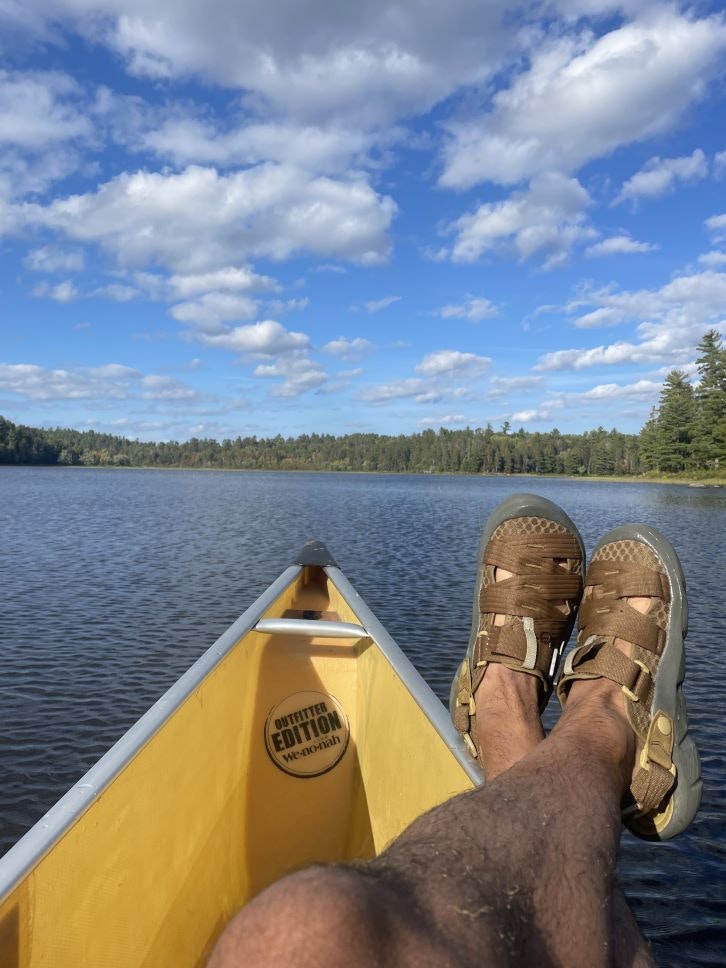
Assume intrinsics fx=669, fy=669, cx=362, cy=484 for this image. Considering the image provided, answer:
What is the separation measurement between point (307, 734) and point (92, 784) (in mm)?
1958

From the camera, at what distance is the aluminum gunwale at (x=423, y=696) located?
219cm

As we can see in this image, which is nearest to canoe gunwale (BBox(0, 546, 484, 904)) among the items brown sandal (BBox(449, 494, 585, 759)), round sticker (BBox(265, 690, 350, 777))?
brown sandal (BBox(449, 494, 585, 759))

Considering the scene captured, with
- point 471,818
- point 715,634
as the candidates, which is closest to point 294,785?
point 471,818

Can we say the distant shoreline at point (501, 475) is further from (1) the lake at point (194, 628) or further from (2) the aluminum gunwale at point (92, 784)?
(2) the aluminum gunwale at point (92, 784)

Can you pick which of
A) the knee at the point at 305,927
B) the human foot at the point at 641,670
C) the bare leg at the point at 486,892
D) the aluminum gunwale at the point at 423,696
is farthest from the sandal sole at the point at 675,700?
the knee at the point at 305,927

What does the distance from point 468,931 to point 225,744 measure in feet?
8.15

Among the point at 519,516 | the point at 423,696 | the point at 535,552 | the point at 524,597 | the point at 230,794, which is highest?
the point at 519,516

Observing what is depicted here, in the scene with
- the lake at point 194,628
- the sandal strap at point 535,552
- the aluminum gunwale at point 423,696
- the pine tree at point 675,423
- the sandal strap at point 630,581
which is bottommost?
the lake at point 194,628

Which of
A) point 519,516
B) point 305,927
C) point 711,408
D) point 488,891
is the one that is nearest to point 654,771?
point 488,891

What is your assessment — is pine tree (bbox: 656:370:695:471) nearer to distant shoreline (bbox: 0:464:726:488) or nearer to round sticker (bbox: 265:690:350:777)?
distant shoreline (bbox: 0:464:726:488)

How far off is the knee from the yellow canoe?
101 cm

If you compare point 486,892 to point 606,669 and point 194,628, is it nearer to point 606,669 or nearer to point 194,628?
point 606,669

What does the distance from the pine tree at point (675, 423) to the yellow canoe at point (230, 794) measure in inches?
3470

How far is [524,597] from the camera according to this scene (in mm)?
2857
